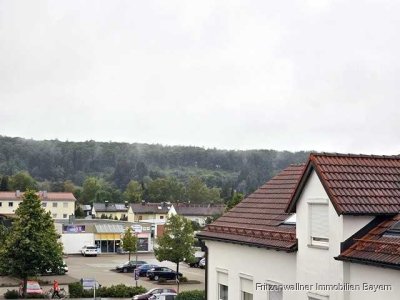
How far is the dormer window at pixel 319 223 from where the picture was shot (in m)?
11.8

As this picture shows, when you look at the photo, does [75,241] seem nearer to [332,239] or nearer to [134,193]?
[332,239]

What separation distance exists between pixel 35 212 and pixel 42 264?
367cm

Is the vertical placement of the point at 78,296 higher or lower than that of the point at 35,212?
lower

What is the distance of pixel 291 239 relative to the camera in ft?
43.2

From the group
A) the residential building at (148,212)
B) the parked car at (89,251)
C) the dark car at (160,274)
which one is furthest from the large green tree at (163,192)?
the dark car at (160,274)

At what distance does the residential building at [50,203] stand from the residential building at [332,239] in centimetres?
8437

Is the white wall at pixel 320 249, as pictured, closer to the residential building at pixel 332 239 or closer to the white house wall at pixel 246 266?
the residential building at pixel 332 239

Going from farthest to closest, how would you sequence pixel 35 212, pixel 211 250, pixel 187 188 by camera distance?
pixel 187 188 < pixel 35 212 < pixel 211 250

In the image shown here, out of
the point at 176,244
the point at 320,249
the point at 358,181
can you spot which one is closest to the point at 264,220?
the point at 320,249

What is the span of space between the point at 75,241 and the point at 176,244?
30.0 meters

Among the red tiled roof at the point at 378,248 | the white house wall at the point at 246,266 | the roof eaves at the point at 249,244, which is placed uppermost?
the red tiled roof at the point at 378,248

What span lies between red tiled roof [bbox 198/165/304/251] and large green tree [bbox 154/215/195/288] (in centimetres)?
2536

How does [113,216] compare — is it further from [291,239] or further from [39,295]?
[291,239]

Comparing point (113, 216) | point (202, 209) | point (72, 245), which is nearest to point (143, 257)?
point (72, 245)
